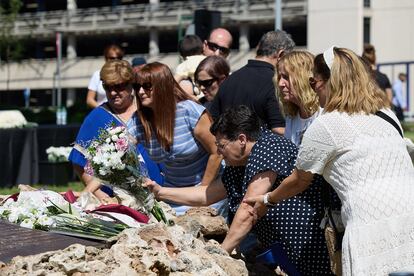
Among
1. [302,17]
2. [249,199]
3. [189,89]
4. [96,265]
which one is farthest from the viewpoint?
[302,17]

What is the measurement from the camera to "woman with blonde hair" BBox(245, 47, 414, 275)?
15.2ft

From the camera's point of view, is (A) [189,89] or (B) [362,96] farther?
(A) [189,89]

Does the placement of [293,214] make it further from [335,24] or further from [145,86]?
[335,24]

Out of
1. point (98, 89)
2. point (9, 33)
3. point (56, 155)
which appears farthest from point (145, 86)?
point (9, 33)

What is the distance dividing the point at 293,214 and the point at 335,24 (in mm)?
45263

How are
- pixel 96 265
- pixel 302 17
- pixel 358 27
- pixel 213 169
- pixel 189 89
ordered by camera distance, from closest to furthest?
1. pixel 96 265
2. pixel 213 169
3. pixel 189 89
4. pixel 358 27
5. pixel 302 17

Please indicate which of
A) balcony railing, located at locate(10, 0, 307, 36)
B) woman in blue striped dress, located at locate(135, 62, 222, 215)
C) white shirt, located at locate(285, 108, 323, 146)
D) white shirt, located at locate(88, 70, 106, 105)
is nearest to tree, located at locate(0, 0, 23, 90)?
balcony railing, located at locate(10, 0, 307, 36)

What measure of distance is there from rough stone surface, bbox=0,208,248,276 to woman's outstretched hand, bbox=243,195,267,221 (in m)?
0.27

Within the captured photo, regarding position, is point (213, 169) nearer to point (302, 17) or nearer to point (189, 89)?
point (189, 89)

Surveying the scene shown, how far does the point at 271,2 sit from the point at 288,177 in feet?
176

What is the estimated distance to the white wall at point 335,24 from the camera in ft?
159

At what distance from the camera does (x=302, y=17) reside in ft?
181

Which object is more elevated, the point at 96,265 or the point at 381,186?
the point at 381,186

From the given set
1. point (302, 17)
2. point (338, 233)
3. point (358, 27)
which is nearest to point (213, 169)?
point (338, 233)
